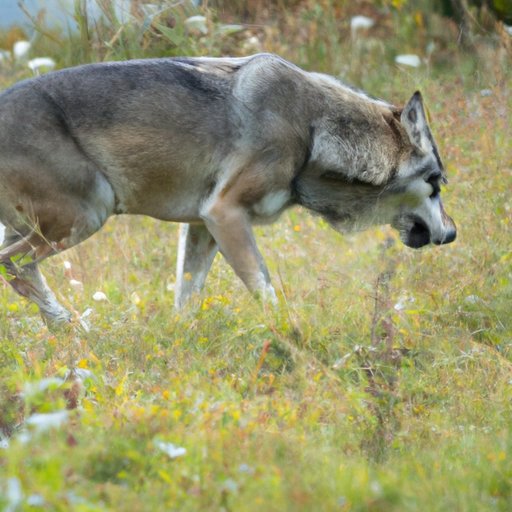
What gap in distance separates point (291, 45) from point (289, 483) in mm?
8918

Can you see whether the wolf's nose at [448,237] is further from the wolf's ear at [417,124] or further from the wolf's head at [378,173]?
the wolf's ear at [417,124]

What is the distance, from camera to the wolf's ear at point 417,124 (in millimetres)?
6930

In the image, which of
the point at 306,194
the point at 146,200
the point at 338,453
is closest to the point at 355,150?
the point at 306,194

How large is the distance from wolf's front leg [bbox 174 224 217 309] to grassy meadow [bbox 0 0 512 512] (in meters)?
0.15

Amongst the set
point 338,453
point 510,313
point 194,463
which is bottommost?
point 510,313

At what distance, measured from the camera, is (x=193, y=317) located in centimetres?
621

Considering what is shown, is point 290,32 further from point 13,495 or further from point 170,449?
point 13,495

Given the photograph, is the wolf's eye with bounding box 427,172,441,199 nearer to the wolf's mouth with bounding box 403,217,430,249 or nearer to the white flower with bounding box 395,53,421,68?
the wolf's mouth with bounding box 403,217,430,249

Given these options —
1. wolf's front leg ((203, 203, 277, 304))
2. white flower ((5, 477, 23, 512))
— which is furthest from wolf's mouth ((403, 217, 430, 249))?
white flower ((5, 477, 23, 512))

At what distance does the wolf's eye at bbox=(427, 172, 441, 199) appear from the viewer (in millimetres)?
7164

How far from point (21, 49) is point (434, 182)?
5.52 m

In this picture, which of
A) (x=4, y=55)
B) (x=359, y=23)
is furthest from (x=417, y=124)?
(x=4, y=55)

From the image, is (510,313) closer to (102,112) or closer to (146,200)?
(146,200)

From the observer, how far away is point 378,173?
696 cm
